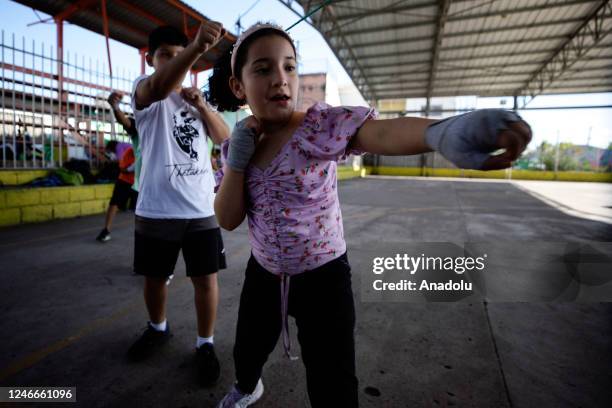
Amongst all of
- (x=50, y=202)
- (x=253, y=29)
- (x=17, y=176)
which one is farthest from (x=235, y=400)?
(x=17, y=176)

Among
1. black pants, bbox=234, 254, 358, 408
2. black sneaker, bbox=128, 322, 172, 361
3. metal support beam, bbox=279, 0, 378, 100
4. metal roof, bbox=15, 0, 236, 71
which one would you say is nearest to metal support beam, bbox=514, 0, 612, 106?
metal support beam, bbox=279, 0, 378, 100

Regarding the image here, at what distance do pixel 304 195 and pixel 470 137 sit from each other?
0.54 meters

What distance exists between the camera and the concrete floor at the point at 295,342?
1.50m

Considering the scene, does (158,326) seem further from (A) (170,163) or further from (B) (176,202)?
(A) (170,163)

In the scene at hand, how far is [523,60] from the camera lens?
14.4m

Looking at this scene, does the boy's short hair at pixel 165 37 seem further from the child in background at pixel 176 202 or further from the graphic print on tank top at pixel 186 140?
the graphic print on tank top at pixel 186 140

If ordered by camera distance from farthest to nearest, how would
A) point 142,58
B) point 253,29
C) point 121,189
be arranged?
1. point 142,58
2. point 121,189
3. point 253,29

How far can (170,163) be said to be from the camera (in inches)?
65.9

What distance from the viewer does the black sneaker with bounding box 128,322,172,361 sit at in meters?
1.74

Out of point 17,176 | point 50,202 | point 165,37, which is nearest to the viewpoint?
point 165,37

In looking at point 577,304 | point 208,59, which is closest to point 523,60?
point 208,59

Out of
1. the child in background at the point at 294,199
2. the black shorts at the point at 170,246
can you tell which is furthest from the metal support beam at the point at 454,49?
the child in background at the point at 294,199

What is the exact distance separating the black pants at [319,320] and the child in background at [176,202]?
0.57 metres
